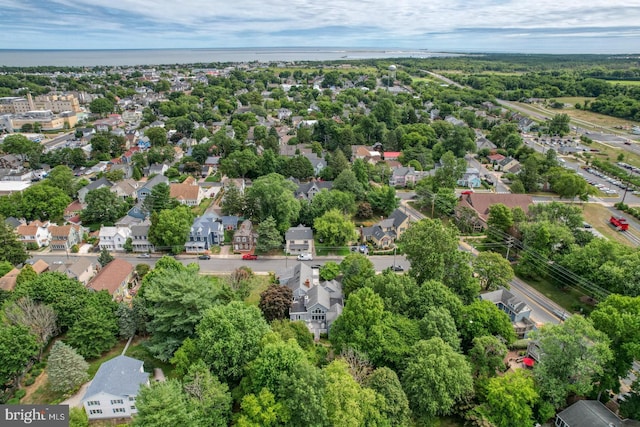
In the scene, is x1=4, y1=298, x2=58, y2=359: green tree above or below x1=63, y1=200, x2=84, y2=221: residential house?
above

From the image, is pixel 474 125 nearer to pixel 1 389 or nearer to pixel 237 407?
pixel 237 407

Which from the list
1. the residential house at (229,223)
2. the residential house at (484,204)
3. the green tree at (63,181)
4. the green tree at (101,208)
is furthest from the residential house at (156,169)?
the residential house at (484,204)

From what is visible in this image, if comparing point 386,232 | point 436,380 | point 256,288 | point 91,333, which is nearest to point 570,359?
point 436,380

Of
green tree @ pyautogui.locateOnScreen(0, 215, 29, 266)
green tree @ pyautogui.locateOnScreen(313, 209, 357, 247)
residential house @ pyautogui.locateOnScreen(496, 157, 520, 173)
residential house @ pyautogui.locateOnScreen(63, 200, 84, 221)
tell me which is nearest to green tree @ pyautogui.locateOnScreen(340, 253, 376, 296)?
green tree @ pyautogui.locateOnScreen(313, 209, 357, 247)

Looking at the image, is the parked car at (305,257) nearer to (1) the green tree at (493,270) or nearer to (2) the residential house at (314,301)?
(2) the residential house at (314,301)

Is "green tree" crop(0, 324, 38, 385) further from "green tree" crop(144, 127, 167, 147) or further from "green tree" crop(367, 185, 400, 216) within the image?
"green tree" crop(144, 127, 167, 147)

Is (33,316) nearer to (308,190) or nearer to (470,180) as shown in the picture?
(308,190)
